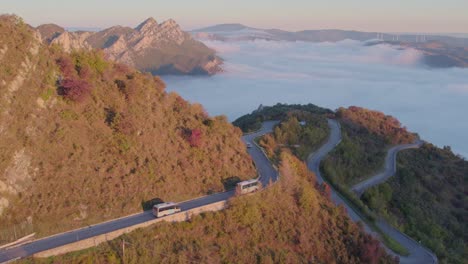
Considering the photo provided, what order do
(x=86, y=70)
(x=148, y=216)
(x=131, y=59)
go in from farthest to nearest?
(x=131, y=59), (x=86, y=70), (x=148, y=216)

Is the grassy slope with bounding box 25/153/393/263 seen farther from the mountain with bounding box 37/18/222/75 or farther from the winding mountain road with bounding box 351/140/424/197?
the mountain with bounding box 37/18/222/75

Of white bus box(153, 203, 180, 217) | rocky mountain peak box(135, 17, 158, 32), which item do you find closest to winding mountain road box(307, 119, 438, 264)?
white bus box(153, 203, 180, 217)

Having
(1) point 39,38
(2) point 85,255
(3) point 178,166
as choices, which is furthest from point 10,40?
(2) point 85,255

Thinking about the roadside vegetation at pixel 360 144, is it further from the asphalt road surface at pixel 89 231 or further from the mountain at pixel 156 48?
the mountain at pixel 156 48

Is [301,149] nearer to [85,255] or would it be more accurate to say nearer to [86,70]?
[86,70]

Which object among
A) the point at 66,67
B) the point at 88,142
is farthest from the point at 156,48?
the point at 88,142

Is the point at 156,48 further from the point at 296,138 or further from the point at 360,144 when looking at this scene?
the point at 296,138

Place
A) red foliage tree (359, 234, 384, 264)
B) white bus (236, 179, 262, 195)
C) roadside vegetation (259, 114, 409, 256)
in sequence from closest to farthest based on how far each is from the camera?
1. red foliage tree (359, 234, 384, 264)
2. white bus (236, 179, 262, 195)
3. roadside vegetation (259, 114, 409, 256)
